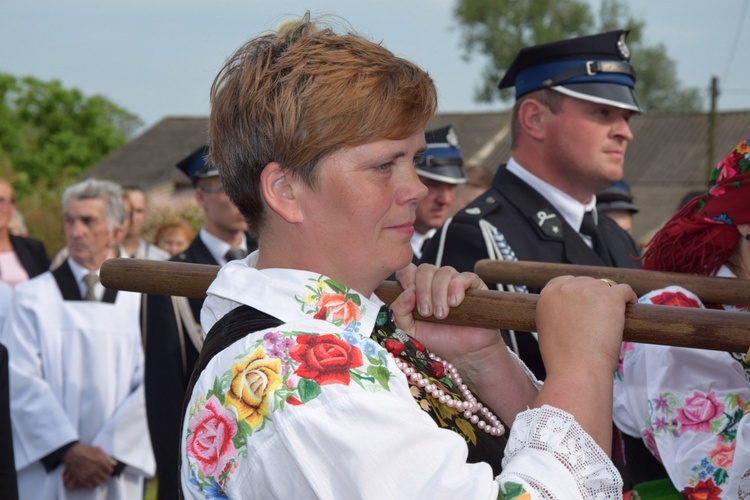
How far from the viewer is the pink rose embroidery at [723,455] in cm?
239

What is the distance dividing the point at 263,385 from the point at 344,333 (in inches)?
8.1

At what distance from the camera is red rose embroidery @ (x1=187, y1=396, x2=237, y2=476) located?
1.67 meters

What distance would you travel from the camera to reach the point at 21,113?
66.0 m

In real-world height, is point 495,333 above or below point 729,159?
below

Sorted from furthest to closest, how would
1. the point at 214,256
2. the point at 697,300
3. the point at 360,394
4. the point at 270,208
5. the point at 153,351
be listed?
the point at 214,256, the point at 153,351, the point at 697,300, the point at 270,208, the point at 360,394

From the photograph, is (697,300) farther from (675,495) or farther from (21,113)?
(21,113)

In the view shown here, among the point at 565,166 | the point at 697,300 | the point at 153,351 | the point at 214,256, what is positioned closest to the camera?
the point at 697,300

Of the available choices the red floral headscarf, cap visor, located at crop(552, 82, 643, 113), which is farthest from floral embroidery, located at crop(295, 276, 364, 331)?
cap visor, located at crop(552, 82, 643, 113)

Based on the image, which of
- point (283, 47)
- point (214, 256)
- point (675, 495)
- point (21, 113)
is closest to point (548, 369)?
point (283, 47)

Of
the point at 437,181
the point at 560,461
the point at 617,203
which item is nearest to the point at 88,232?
the point at 437,181

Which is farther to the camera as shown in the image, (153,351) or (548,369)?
(153,351)

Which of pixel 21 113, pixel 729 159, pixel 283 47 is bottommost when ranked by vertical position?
pixel 21 113

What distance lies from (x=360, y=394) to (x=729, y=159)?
146 cm

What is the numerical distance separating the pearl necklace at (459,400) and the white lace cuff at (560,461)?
0.84 ft
